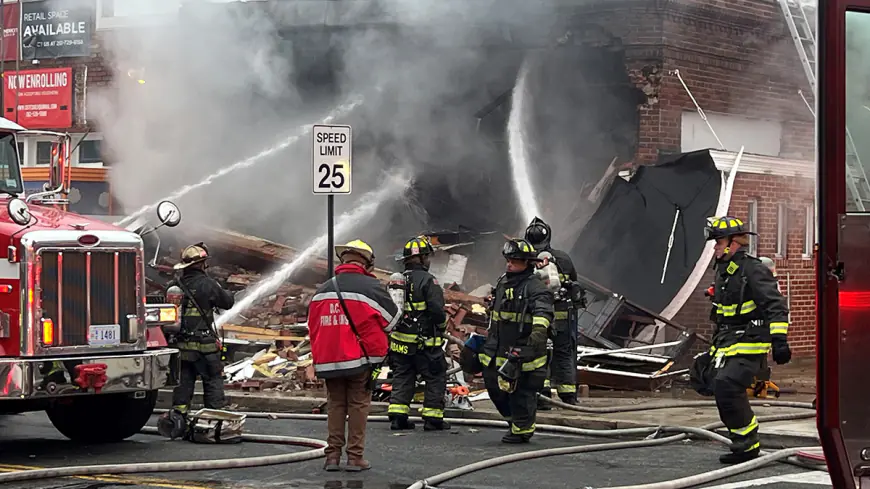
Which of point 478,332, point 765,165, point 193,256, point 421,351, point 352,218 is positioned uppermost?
point 765,165

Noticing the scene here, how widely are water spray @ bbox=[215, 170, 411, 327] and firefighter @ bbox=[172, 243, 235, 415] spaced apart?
644 cm

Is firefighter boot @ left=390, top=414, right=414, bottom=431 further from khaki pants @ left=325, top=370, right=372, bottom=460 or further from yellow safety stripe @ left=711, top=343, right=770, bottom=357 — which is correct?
yellow safety stripe @ left=711, top=343, right=770, bottom=357

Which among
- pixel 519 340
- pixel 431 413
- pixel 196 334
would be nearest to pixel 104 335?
pixel 196 334

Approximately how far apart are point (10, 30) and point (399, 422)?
1455 cm

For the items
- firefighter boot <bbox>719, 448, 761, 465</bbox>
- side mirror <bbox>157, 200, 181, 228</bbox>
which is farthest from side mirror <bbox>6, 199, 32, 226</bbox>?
firefighter boot <bbox>719, 448, 761, 465</bbox>

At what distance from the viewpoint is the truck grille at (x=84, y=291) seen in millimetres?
9062

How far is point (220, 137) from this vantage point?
62.3 ft

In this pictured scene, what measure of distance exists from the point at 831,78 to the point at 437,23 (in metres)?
12.5

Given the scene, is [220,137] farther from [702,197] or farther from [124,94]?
[702,197]

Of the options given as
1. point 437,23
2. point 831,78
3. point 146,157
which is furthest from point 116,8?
point 831,78

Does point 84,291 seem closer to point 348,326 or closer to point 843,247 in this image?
point 348,326

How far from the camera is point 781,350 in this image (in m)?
8.30

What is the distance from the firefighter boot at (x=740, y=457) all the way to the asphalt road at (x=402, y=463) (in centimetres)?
10

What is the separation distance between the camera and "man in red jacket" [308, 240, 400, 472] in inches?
335
